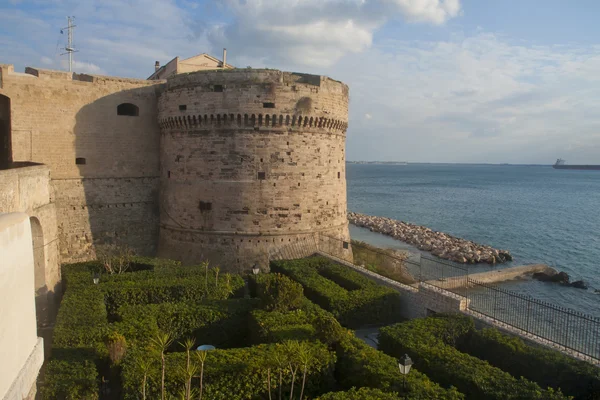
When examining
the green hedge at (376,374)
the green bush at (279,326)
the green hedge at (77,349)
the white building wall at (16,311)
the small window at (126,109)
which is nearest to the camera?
the white building wall at (16,311)

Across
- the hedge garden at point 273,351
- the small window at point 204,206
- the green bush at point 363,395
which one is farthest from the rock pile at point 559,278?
the green bush at point 363,395

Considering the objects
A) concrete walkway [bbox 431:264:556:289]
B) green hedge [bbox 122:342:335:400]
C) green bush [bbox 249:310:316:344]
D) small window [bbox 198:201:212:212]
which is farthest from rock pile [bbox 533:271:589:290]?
green hedge [bbox 122:342:335:400]

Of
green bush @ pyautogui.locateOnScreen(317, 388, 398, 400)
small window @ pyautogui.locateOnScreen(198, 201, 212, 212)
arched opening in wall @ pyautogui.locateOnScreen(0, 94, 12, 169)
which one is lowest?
green bush @ pyautogui.locateOnScreen(317, 388, 398, 400)

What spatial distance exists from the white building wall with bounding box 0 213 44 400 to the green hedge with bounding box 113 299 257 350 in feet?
21.5

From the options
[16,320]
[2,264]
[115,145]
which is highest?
[115,145]

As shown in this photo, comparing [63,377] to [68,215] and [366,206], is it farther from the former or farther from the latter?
[366,206]

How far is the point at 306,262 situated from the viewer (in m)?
19.9

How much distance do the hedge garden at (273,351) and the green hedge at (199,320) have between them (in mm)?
31

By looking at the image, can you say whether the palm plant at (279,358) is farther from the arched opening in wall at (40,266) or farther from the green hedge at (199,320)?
the arched opening in wall at (40,266)

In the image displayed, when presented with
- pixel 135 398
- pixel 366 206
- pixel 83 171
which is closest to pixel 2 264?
pixel 135 398

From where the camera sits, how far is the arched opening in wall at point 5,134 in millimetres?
20531

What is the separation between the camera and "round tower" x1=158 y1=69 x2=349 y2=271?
2077cm

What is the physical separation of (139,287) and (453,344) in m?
10.7

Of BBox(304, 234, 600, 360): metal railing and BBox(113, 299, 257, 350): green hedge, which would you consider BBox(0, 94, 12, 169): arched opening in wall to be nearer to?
BBox(113, 299, 257, 350): green hedge
